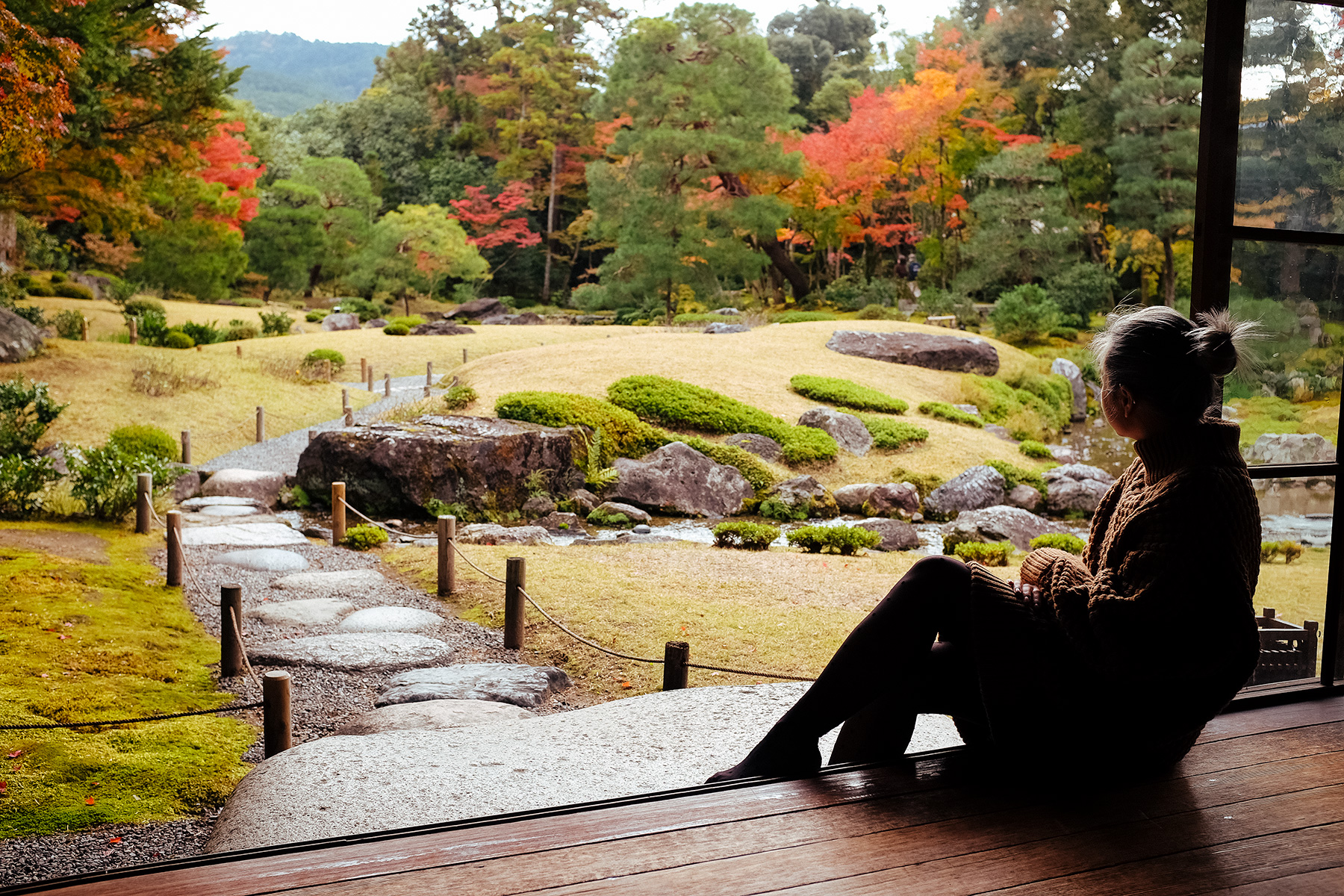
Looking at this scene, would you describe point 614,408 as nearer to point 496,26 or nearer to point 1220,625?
point 1220,625

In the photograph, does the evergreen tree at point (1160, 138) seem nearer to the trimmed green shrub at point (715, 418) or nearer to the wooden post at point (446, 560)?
the trimmed green shrub at point (715, 418)

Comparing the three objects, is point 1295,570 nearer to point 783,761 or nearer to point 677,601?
point 783,761

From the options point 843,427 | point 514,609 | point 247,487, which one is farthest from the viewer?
point 843,427

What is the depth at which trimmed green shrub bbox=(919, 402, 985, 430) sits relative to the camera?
14.2 meters

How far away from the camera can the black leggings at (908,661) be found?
74.9 inches

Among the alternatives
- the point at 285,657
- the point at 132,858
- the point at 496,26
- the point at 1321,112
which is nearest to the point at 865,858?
the point at 1321,112

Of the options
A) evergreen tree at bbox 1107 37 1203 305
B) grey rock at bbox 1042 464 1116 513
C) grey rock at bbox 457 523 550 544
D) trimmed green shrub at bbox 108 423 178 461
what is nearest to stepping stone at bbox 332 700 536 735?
grey rock at bbox 457 523 550 544

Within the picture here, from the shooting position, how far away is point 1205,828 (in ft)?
6.22

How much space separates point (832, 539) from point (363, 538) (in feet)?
12.8

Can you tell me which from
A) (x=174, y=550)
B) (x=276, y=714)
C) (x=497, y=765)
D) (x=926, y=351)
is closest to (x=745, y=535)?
(x=174, y=550)

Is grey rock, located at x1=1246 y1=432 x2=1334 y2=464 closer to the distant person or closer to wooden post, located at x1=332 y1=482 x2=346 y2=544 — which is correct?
the distant person

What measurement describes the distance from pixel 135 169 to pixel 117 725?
12036mm

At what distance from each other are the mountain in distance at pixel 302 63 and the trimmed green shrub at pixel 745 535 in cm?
6753

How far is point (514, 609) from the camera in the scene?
5.51 m
